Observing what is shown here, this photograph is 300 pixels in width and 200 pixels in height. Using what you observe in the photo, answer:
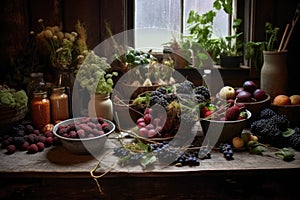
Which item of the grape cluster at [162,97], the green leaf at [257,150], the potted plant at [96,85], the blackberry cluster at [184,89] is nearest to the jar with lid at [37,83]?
the potted plant at [96,85]

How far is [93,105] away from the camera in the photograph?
161 centimetres

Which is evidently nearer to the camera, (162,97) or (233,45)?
(162,97)

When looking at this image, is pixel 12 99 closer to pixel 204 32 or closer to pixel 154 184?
pixel 154 184

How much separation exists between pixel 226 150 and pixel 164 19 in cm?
93

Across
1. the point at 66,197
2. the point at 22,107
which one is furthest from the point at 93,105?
the point at 66,197

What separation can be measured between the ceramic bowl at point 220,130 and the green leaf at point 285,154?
182 mm

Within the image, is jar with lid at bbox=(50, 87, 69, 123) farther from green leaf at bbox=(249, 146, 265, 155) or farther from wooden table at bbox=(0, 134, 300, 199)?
green leaf at bbox=(249, 146, 265, 155)

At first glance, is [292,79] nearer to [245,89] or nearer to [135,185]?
[245,89]

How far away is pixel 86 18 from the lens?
1.90 metres

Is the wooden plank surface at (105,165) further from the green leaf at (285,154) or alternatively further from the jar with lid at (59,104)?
the jar with lid at (59,104)

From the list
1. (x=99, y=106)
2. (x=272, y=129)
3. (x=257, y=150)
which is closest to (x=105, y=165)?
(x=99, y=106)

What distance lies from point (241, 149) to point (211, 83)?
55 cm

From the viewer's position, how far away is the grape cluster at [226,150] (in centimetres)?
134

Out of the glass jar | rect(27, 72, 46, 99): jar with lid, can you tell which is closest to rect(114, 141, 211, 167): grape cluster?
the glass jar
